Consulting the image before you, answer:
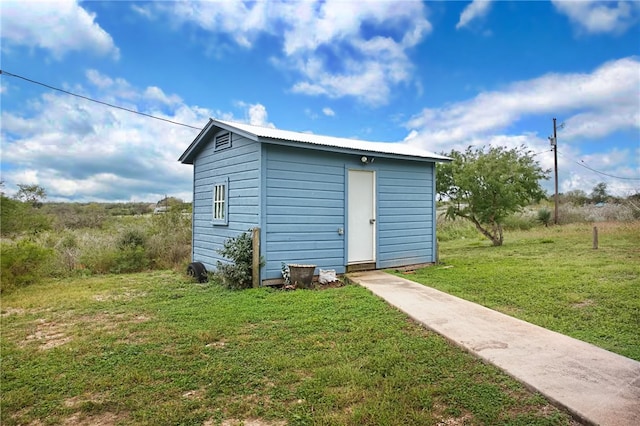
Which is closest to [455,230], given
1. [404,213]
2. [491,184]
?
[491,184]

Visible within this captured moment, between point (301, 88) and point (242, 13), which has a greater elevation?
point (242, 13)

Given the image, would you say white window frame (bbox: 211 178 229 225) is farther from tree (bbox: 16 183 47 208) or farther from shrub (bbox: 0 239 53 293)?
tree (bbox: 16 183 47 208)

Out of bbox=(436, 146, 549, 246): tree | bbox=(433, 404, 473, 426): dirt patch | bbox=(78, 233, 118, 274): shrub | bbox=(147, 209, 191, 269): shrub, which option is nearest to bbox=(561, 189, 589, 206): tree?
bbox=(436, 146, 549, 246): tree

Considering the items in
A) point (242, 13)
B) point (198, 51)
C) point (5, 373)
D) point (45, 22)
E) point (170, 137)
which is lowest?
point (5, 373)

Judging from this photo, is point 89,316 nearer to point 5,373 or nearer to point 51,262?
point 5,373

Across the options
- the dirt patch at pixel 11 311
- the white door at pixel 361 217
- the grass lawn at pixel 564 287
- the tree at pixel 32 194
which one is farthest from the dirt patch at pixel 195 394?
the tree at pixel 32 194

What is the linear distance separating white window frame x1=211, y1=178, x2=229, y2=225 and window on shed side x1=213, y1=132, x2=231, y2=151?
735 millimetres

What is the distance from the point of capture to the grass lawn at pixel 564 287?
4.02m

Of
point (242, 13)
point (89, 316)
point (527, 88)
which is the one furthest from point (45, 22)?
point (527, 88)

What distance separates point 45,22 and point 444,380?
9042 millimetres

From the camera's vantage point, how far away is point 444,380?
111 inches

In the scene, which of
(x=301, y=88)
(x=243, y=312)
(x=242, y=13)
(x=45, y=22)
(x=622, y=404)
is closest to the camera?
(x=622, y=404)

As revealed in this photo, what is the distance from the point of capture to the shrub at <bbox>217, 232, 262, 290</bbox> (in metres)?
6.41

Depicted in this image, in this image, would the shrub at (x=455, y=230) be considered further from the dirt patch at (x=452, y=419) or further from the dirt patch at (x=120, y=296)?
the dirt patch at (x=452, y=419)
